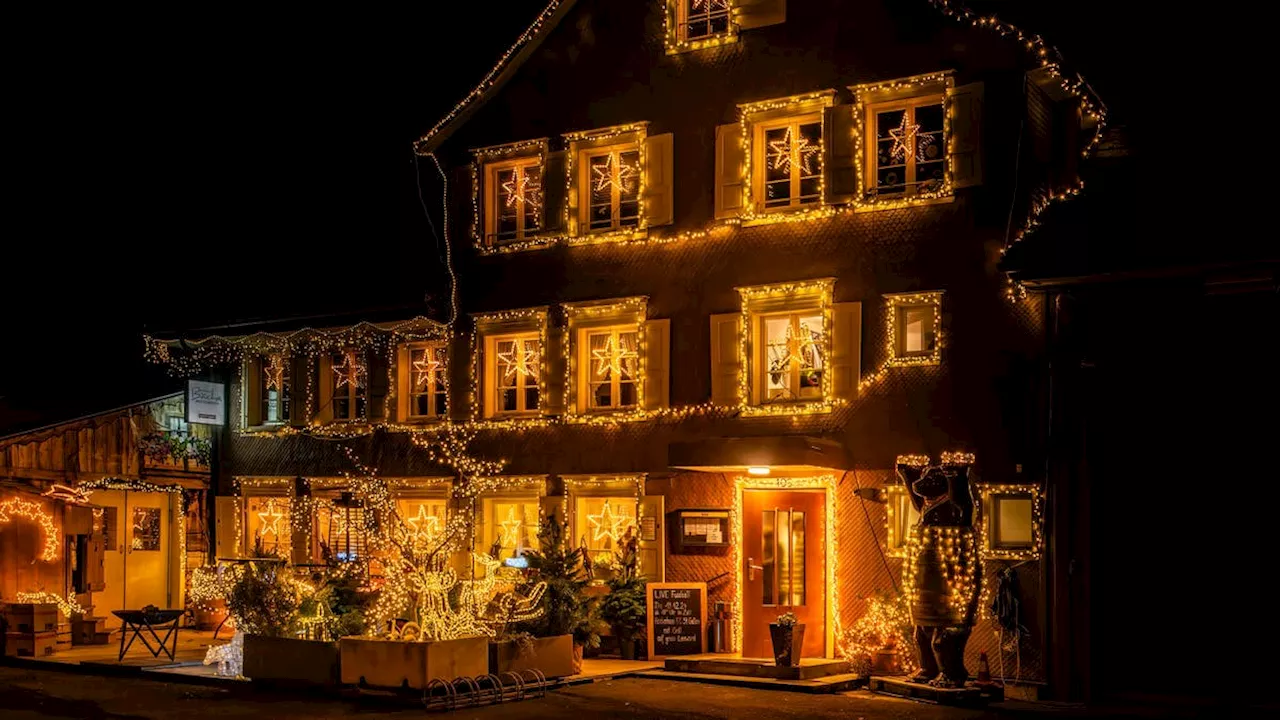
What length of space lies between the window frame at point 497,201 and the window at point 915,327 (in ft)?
19.7

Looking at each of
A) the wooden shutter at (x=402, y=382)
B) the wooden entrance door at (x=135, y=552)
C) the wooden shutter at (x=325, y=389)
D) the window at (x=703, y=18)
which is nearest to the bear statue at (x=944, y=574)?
the window at (x=703, y=18)

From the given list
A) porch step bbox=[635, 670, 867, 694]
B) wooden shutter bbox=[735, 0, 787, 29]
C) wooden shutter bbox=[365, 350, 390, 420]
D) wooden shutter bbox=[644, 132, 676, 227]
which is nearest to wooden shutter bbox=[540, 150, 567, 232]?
wooden shutter bbox=[644, 132, 676, 227]

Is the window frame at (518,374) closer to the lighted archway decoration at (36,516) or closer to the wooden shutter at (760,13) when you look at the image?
the wooden shutter at (760,13)

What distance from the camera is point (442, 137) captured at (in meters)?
24.3

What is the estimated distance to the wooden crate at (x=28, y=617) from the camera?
865 inches

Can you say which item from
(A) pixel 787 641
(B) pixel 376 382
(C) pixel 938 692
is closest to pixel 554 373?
(B) pixel 376 382

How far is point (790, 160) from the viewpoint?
21.0 m

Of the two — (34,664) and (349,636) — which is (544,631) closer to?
(349,636)

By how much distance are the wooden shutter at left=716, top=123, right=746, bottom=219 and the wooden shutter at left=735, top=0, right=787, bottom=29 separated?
1.43 m

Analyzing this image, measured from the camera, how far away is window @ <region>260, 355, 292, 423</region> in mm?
25875

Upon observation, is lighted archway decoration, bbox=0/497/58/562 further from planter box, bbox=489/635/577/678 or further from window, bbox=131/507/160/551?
planter box, bbox=489/635/577/678

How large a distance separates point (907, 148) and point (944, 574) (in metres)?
5.64

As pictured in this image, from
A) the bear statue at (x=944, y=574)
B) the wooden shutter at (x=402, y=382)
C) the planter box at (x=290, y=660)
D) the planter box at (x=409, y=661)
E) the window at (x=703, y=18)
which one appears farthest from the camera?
the wooden shutter at (x=402, y=382)

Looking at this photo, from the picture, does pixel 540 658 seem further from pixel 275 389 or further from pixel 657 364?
pixel 275 389
